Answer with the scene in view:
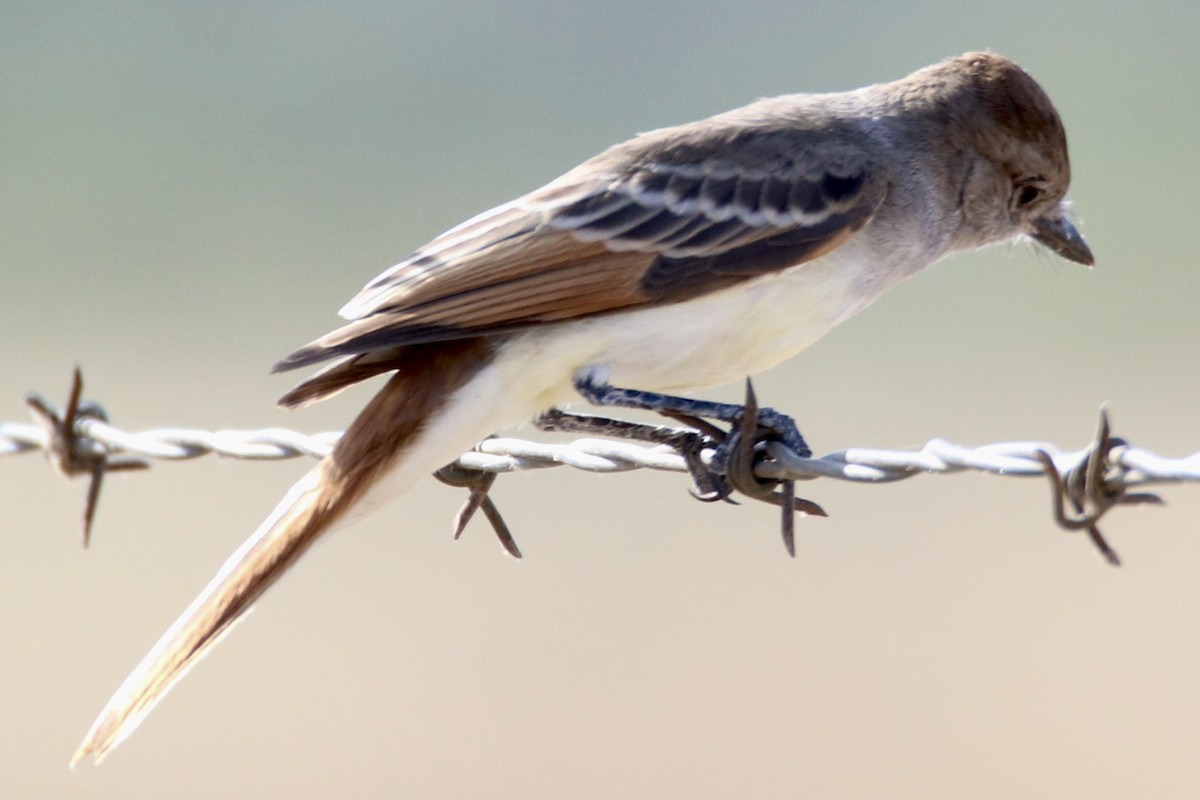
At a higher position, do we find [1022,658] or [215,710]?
[1022,658]

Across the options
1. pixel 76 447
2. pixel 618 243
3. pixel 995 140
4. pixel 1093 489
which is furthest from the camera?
pixel 995 140

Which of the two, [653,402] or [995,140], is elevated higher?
[995,140]

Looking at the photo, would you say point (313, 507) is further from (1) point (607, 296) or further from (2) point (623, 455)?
(1) point (607, 296)

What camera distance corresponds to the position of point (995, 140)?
6.71m

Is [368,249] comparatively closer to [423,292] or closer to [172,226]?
[172,226]

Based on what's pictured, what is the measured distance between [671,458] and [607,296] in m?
0.81

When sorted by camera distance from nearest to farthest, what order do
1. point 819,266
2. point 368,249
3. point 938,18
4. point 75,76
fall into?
point 819,266, point 368,249, point 75,76, point 938,18

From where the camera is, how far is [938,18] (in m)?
32.9

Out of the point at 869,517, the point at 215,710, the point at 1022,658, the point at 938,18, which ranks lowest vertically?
the point at 215,710

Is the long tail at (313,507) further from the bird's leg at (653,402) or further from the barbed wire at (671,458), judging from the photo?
the bird's leg at (653,402)

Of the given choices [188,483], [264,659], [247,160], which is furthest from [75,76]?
[264,659]

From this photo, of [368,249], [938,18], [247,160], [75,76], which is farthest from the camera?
[938,18]

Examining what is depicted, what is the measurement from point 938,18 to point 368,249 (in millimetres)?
15565

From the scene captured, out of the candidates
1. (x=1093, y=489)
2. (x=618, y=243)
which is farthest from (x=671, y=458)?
(x=1093, y=489)
